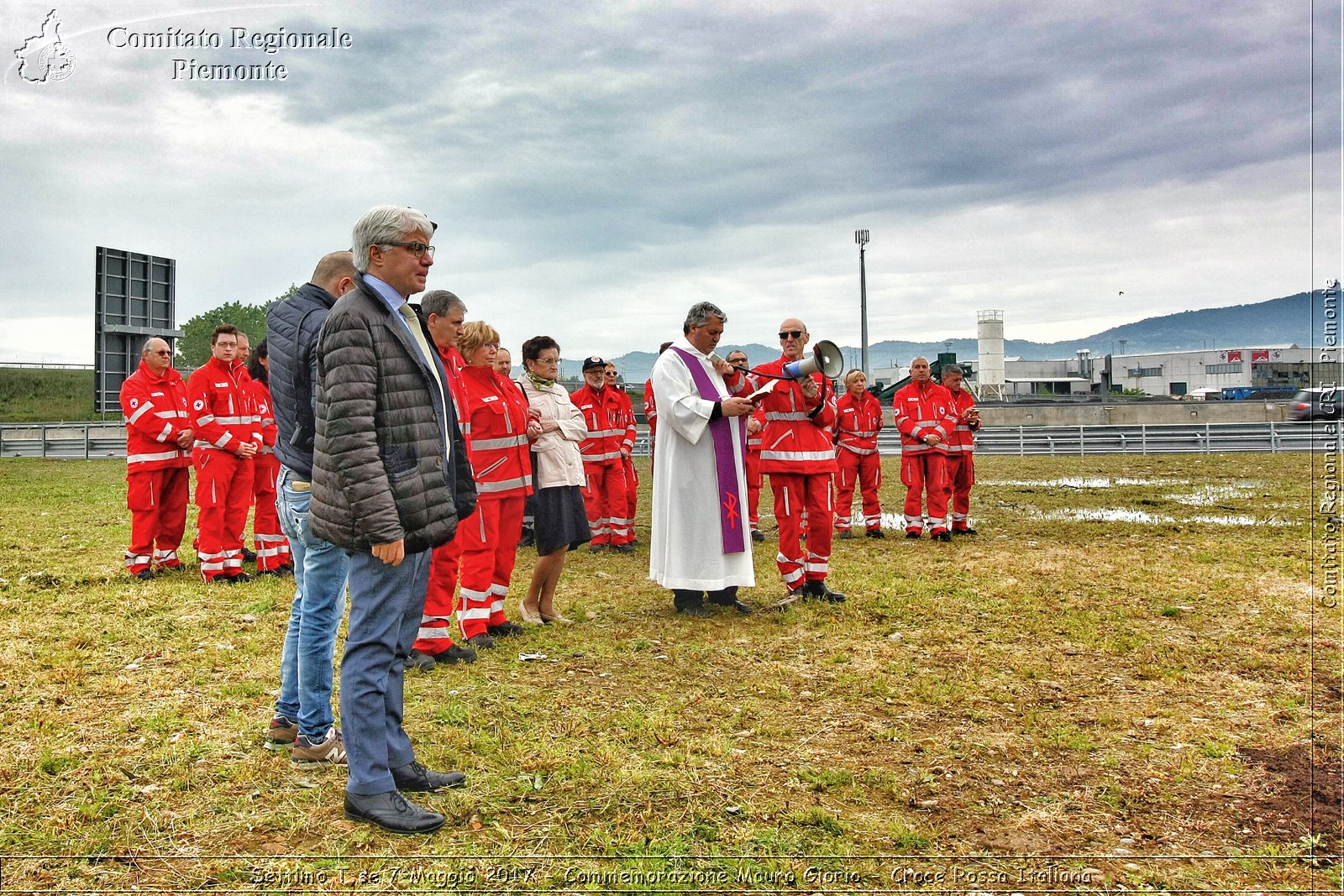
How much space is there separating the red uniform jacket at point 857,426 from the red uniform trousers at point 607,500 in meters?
3.19

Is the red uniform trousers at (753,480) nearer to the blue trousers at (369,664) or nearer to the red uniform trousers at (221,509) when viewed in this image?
the red uniform trousers at (221,509)

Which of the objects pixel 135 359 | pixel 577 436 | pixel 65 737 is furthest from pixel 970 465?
pixel 135 359

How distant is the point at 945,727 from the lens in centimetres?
494

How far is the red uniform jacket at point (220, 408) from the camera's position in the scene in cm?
897

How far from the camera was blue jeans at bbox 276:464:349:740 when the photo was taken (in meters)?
4.37

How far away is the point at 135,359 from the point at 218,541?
17348 millimetres

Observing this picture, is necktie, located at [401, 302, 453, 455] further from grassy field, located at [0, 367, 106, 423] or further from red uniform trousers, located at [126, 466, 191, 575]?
grassy field, located at [0, 367, 106, 423]

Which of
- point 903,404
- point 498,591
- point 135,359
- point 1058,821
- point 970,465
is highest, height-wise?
point 135,359

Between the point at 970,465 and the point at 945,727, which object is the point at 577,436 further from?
the point at 970,465

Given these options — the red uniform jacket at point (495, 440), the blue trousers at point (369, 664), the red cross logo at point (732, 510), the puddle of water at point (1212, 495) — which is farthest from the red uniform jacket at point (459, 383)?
the puddle of water at point (1212, 495)

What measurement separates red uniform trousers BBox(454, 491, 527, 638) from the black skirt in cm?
24

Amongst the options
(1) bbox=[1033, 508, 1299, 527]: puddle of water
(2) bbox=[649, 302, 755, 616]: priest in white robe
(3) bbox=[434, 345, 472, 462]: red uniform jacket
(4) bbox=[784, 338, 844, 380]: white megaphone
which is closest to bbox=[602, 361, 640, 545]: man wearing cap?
(2) bbox=[649, 302, 755, 616]: priest in white robe

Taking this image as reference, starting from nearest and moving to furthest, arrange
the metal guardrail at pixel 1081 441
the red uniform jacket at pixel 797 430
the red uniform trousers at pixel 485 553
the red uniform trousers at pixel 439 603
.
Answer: the red uniform trousers at pixel 439 603
the red uniform trousers at pixel 485 553
the red uniform jacket at pixel 797 430
the metal guardrail at pixel 1081 441

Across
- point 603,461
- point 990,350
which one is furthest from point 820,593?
point 990,350
